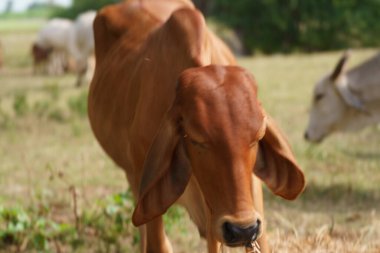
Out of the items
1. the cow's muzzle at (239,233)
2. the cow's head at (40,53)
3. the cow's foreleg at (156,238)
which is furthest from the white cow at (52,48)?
the cow's muzzle at (239,233)

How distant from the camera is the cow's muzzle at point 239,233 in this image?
7.18ft

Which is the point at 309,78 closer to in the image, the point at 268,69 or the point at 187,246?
the point at 268,69

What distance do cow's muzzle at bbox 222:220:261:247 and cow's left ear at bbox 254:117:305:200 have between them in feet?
0.86

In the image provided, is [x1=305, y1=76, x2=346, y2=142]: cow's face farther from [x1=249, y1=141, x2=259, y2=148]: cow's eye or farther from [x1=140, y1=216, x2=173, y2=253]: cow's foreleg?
[x1=249, y1=141, x2=259, y2=148]: cow's eye

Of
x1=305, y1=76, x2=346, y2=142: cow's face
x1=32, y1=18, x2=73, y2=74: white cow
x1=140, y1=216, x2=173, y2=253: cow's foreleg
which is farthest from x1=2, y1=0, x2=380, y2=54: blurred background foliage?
x1=140, y1=216, x2=173, y2=253: cow's foreleg

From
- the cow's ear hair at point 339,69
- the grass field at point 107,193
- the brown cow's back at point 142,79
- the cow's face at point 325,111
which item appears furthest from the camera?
the cow's face at point 325,111

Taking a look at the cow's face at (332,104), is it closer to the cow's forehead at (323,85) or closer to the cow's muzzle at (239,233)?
the cow's forehead at (323,85)

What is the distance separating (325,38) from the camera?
25.7 m

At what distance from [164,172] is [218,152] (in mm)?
203

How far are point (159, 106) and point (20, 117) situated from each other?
6.04 m

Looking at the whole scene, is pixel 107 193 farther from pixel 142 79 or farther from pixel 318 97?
pixel 142 79

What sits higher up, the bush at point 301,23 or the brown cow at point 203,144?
the brown cow at point 203,144

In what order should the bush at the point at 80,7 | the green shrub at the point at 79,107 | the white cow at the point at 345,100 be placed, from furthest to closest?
the bush at the point at 80,7 → the green shrub at the point at 79,107 → the white cow at the point at 345,100

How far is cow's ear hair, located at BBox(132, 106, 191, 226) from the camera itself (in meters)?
2.34
